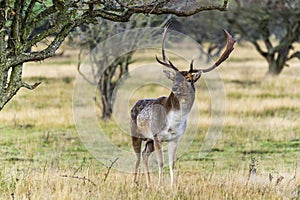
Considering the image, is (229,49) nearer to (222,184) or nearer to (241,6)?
(222,184)

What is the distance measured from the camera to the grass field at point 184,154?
8523 millimetres

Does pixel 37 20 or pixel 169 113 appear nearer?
pixel 37 20

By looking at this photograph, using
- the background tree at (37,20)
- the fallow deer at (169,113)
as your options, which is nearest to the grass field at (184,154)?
the fallow deer at (169,113)

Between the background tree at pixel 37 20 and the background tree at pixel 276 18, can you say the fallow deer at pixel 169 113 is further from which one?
the background tree at pixel 276 18

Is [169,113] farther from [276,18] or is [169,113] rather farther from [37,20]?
[276,18]

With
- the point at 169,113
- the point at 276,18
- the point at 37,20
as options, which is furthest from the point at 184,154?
the point at 276,18

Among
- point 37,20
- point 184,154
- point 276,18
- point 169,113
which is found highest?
point 276,18

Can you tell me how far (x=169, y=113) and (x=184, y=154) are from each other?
5.22 m

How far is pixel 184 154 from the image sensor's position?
13875 millimetres

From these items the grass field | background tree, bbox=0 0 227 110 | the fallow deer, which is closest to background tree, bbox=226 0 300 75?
the grass field

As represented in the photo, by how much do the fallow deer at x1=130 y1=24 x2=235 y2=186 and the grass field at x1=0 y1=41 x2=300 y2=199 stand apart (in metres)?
0.53

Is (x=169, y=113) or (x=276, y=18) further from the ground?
(x=276, y=18)

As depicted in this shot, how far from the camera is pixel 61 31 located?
8070 millimetres

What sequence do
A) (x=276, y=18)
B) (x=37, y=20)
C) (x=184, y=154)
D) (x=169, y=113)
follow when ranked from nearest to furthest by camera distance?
(x=37, y=20)
(x=169, y=113)
(x=184, y=154)
(x=276, y=18)
